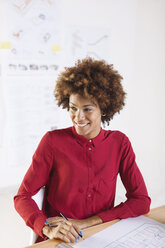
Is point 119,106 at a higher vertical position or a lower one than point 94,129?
higher

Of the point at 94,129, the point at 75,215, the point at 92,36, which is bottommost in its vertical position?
the point at 75,215

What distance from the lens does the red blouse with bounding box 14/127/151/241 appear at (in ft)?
4.00

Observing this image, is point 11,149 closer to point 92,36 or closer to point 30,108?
point 30,108

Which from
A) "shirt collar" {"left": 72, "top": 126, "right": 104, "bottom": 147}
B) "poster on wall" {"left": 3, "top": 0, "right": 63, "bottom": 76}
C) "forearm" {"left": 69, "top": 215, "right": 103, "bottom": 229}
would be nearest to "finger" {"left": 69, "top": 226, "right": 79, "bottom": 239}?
"forearm" {"left": 69, "top": 215, "right": 103, "bottom": 229}

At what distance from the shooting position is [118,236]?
98 cm

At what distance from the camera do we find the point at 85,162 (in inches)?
49.1

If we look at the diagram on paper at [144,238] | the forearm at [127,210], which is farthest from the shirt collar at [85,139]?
the diagram on paper at [144,238]

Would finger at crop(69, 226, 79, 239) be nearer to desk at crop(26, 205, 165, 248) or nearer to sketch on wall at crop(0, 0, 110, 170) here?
desk at crop(26, 205, 165, 248)

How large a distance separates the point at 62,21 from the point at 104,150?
2028mm

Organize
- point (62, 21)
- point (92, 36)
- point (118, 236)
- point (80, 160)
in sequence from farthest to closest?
point (92, 36)
point (62, 21)
point (80, 160)
point (118, 236)

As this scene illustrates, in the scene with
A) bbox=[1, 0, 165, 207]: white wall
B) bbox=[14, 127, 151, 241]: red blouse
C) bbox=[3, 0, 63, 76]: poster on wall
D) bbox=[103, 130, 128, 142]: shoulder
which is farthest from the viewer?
bbox=[1, 0, 165, 207]: white wall

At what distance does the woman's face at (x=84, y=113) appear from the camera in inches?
46.1

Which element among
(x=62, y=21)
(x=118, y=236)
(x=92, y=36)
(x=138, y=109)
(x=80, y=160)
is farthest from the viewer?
(x=138, y=109)

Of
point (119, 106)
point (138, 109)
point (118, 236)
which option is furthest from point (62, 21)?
point (118, 236)
